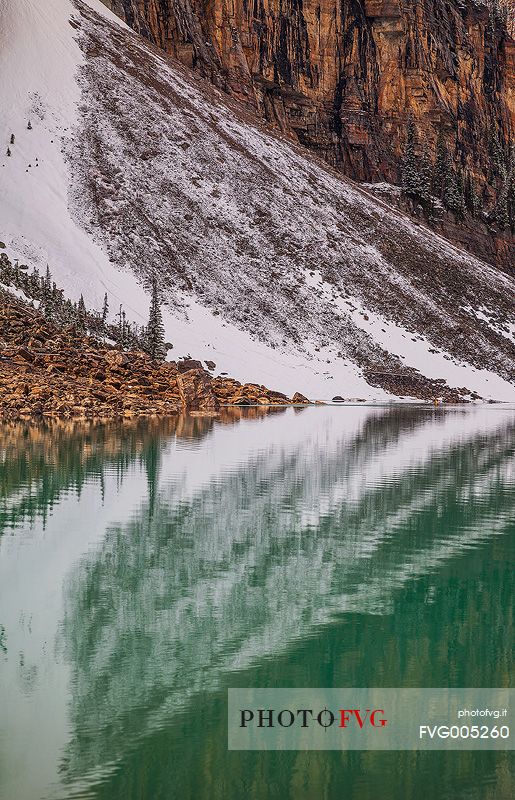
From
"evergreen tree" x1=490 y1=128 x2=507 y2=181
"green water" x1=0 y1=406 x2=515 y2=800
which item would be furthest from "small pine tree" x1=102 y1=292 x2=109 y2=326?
"evergreen tree" x1=490 y1=128 x2=507 y2=181

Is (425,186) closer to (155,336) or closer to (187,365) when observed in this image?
(155,336)

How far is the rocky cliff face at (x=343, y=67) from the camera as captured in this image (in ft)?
345

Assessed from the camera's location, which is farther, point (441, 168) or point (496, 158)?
point (496, 158)

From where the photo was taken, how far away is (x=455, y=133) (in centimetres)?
11950

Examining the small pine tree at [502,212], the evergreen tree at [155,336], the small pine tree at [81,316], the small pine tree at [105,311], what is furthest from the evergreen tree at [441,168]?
the small pine tree at [81,316]

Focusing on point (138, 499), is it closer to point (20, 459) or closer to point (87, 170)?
point (20, 459)

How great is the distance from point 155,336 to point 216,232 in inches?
862

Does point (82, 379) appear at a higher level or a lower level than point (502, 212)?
lower

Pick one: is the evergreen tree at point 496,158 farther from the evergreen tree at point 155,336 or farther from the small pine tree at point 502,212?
the evergreen tree at point 155,336

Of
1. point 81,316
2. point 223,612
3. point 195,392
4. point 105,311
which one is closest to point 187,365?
Result: point 195,392

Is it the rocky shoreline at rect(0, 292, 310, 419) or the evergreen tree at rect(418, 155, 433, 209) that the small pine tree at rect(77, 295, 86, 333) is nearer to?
the rocky shoreline at rect(0, 292, 310, 419)

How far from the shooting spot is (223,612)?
11.5 meters

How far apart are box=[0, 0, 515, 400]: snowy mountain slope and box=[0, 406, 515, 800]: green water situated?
41477mm

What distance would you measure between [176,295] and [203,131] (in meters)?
24.6
